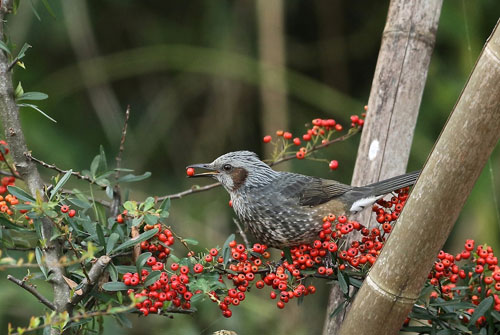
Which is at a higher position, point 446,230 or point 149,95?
point 446,230

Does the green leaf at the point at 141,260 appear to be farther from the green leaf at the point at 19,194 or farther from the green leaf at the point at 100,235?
the green leaf at the point at 19,194

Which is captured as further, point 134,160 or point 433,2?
point 134,160

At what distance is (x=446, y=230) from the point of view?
2053 mm

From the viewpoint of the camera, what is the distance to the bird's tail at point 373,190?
289 centimetres

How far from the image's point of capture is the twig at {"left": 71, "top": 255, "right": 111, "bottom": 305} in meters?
2.14

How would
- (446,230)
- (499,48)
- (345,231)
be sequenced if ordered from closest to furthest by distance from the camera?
1. (499,48)
2. (446,230)
3. (345,231)

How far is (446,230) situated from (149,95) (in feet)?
12.4

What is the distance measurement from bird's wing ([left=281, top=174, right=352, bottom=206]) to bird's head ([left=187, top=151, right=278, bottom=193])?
11 centimetres

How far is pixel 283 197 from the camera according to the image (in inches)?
123

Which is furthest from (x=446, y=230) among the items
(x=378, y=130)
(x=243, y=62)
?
(x=243, y=62)

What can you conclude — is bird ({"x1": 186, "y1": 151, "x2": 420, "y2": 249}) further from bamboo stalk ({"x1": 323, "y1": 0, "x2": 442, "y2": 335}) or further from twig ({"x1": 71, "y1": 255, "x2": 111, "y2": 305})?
twig ({"x1": 71, "y1": 255, "x2": 111, "y2": 305})

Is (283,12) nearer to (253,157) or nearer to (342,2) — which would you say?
(342,2)

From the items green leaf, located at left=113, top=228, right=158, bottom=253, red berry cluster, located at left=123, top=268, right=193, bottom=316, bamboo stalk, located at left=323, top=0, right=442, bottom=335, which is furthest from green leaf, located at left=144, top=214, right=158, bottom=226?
bamboo stalk, located at left=323, top=0, right=442, bottom=335

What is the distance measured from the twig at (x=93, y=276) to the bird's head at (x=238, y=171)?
1072 millimetres
